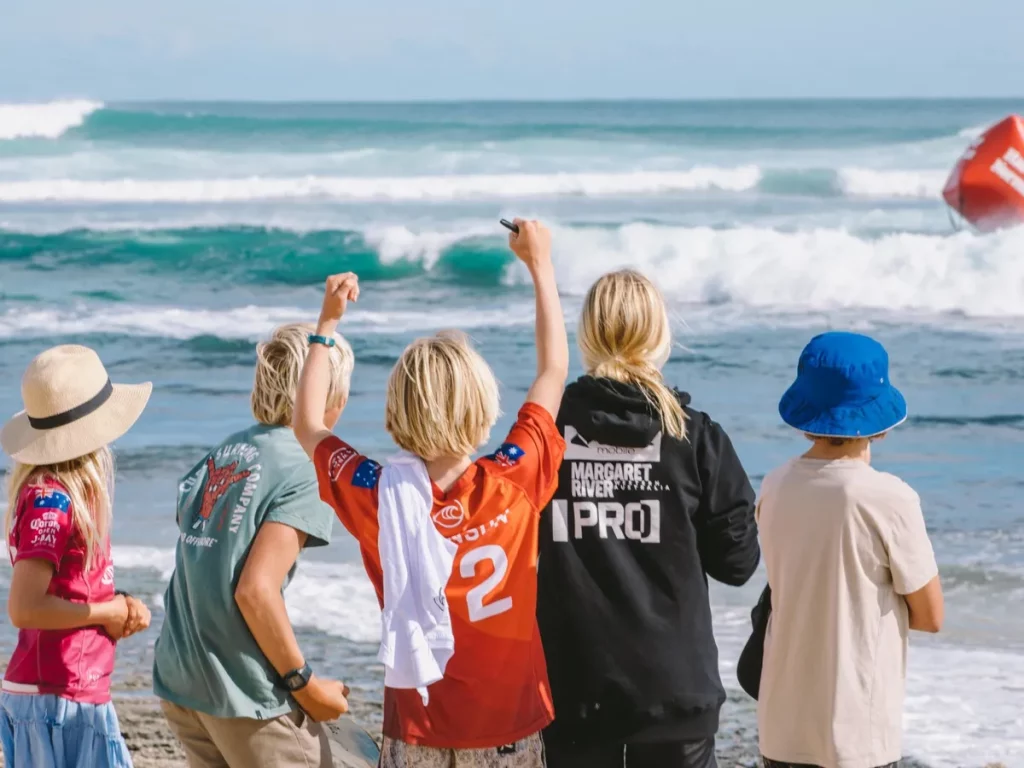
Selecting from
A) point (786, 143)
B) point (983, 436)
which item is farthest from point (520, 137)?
point (983, 436)

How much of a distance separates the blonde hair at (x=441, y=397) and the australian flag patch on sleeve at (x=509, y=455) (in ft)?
0.19

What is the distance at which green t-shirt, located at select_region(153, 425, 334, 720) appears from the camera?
107 inches

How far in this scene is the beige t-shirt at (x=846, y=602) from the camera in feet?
8.57

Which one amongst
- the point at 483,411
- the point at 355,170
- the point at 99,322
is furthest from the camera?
the point at 355,170

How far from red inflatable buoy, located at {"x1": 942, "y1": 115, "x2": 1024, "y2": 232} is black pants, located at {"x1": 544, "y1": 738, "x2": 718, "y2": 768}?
17538 millimetres

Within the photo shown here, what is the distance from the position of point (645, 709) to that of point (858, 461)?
641 millimetres

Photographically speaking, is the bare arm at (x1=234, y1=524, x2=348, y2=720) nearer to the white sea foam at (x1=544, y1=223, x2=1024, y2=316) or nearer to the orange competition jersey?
the orange competition jersey

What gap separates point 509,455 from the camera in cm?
254

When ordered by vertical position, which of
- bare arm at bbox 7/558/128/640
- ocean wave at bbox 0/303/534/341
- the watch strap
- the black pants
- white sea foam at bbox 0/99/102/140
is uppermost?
white sea foam at bbox 0/99/102/140

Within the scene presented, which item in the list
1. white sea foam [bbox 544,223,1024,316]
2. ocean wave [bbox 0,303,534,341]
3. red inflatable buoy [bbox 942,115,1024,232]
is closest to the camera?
ocean wave [bbox 0,303,534,341]

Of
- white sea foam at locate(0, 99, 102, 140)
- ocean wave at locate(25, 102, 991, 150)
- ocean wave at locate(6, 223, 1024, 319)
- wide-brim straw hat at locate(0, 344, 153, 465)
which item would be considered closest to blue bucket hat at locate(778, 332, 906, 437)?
wide-brim straw hat at locate(0, 344, 153, 465)

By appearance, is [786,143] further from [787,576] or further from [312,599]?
[787,576]

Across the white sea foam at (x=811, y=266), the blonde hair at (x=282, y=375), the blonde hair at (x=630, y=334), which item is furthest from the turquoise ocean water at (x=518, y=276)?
the blonde hair at (x=282, y=375)

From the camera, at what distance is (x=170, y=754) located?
168 inches
